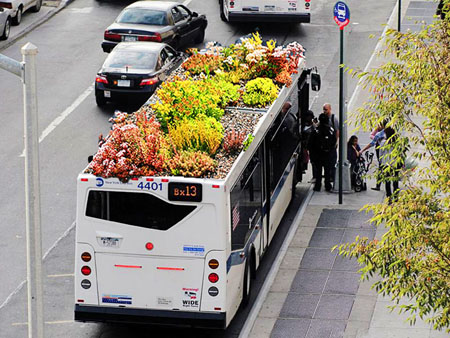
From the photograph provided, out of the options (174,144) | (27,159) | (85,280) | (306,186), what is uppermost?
(27,159)

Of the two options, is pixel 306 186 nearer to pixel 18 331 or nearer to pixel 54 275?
pixel 54 275

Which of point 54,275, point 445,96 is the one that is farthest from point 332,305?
point 445,96

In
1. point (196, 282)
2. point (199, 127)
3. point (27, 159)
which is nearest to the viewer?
point (27, 159)

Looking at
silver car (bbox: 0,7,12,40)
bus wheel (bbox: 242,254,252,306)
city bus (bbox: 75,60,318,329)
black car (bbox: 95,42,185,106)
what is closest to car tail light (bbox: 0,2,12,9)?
silver car (bbox: 0,7,12,40)

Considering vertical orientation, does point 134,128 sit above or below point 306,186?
above

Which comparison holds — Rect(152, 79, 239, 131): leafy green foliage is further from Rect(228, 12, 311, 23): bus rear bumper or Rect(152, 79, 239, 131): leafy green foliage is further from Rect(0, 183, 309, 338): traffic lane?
Rect(228, 12, 311, 23): bus rear bumper

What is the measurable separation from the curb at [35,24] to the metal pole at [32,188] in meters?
21.5

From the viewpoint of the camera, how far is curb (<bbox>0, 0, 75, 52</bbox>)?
108ft

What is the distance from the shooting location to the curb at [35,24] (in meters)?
33.0

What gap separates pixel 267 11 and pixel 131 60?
7821mm

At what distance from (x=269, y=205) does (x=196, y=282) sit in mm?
4161

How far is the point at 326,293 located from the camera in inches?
707

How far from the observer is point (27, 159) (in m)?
11.7

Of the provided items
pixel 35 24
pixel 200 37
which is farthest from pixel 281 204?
pixel 35 24
